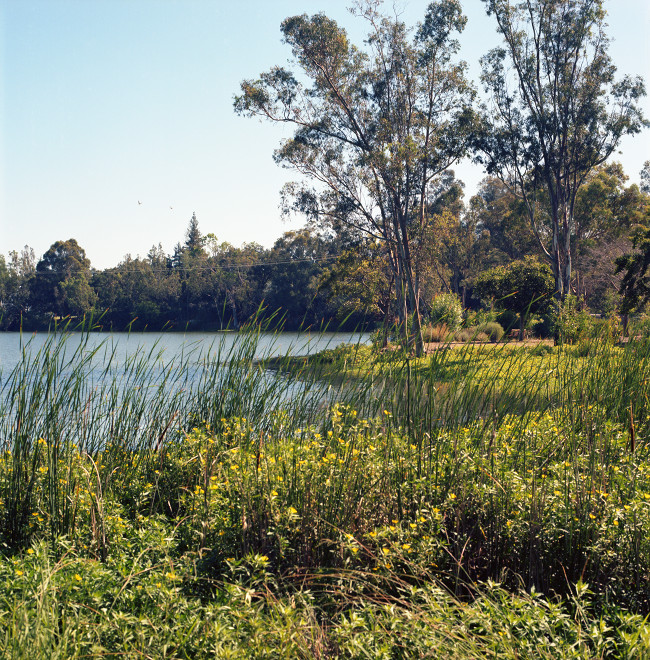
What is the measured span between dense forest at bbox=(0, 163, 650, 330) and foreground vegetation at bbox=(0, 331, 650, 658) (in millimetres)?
17223

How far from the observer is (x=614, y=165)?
108ft

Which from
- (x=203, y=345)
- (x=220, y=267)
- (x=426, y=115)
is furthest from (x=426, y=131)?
(x=220, y=267)

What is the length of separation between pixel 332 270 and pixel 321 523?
877 inches

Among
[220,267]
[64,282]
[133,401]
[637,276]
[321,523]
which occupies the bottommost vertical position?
[321,523]

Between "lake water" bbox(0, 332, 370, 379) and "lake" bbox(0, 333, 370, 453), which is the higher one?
"lake water" bbox(0, 332, 370, 379)

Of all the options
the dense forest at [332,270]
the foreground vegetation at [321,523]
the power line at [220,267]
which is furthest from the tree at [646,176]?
the foreground vegetation at [321,523]

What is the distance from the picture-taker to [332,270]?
81.8 feet

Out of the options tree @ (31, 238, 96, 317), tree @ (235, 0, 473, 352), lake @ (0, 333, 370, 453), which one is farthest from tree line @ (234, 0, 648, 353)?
tree @ (31, 238, 96, 317)

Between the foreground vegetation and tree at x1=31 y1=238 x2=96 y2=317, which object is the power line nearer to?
tree at x1=31 y1=238 x2=96 y2=317

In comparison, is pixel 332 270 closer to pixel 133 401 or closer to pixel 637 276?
pixel 637 276

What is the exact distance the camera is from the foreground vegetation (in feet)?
6.95

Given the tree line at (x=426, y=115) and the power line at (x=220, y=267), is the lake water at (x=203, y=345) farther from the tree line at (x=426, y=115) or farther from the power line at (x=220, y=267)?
the power line at (x=220, y=267)

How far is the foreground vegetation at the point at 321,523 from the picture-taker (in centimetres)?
212

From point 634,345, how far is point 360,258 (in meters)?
18.0
